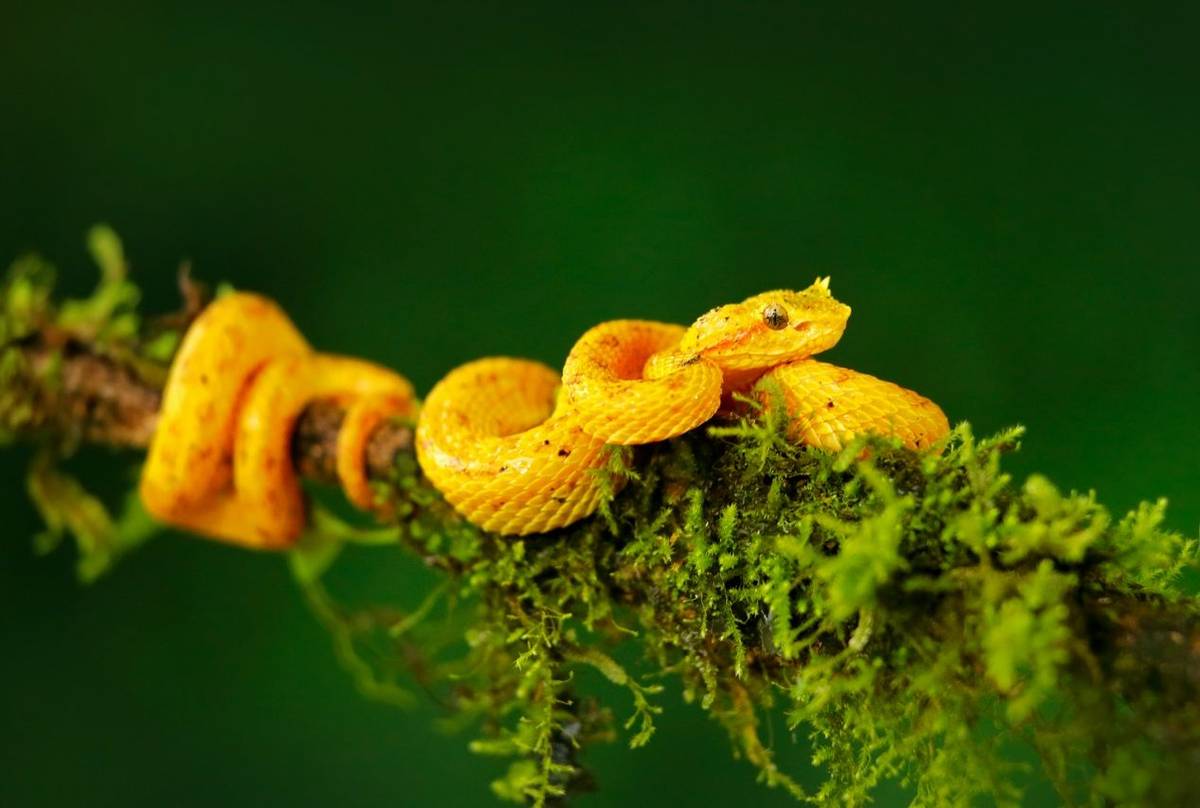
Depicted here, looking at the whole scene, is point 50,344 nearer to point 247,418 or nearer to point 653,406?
point 247,418

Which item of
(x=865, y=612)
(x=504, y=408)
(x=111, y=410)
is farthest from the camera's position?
(x=111, y=410)

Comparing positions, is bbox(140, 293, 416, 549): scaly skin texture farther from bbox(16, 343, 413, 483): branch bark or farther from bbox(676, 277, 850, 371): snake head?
bbox(676, 277, 850, 371): snake head

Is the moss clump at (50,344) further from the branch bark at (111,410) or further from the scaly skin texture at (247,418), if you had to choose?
the scaly skin texture at (247,418)

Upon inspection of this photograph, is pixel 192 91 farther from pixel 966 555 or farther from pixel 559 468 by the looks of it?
pixel 966 555

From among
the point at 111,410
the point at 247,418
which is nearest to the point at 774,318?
the point at 247,418

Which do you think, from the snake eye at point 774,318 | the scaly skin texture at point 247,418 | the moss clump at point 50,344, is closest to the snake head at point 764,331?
the snake eye at point 774,318

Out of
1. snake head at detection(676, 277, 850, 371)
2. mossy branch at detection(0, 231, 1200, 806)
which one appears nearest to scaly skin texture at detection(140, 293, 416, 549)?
mossy branch at detection(0, 231, 1200, 806)
